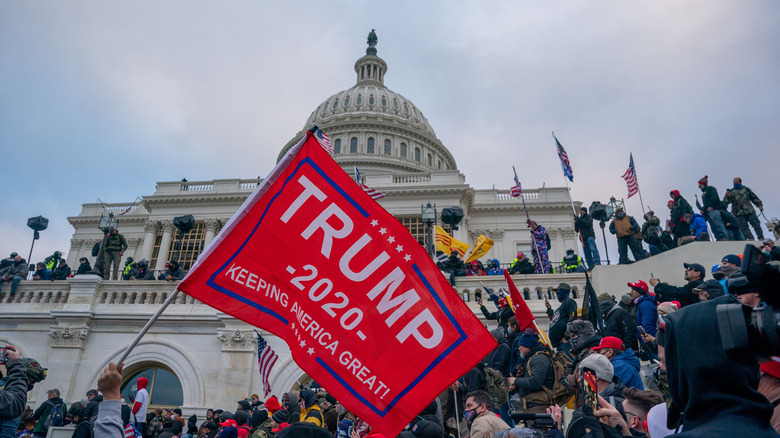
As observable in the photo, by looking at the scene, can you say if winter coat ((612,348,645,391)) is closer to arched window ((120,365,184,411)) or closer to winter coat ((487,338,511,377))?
winter coat ((487,338,511,377))

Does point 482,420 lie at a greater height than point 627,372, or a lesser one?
lesser

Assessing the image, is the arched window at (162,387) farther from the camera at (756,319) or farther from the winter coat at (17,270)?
the camera at (756,319)

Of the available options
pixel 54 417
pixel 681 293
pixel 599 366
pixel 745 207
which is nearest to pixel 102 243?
pixel 54 417

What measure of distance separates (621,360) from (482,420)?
2.16 metres

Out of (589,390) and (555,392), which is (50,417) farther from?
(589,390)

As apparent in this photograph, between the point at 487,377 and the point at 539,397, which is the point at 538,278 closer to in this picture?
the point at 487,377

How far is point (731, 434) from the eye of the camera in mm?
1708

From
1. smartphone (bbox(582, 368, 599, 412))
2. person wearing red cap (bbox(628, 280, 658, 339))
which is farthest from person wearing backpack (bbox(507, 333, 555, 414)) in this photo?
person wearing red cap (bbox(628, 280, 658, 339))

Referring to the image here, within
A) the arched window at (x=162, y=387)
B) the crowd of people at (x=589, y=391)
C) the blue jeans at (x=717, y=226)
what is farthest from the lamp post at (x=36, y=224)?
the blue jeans at (x=717, y=226)

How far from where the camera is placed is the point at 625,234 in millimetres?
15414

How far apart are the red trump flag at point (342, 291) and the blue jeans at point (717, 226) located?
1354cm

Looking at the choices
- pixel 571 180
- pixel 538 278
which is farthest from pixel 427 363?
pixel 571 180

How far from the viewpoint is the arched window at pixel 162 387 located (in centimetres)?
1773

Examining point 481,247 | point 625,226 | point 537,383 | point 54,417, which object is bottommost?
point 54,417
